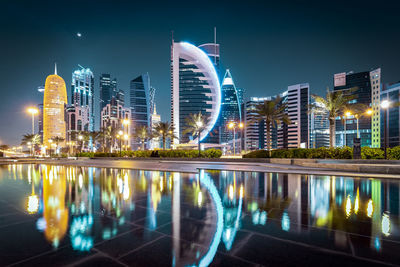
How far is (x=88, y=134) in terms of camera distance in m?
60.5

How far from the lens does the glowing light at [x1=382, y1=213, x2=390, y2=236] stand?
357 cm

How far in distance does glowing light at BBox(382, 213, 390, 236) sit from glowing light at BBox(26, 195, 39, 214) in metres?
7.77

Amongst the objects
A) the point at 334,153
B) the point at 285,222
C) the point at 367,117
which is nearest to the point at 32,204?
the point at 285,222

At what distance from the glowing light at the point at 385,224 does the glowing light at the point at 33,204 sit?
7.77 meters

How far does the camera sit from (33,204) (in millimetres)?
5512

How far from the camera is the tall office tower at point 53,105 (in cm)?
14938

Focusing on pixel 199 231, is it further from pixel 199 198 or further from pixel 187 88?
pixel 187 88

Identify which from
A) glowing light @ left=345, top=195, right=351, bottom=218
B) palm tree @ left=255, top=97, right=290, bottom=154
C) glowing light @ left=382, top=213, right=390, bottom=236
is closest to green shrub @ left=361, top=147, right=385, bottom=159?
palm tree @ left=255, top=97, right=290, bottom=154

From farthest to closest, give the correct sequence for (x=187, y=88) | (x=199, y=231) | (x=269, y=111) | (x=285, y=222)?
(x=187, y=88), (x=269, y=111), (x=285, y=222), (x=199, y=231)

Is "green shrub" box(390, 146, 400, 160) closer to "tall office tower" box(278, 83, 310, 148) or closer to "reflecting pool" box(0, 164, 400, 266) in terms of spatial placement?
"reflecting pool" box(0, 164, 400, 266)

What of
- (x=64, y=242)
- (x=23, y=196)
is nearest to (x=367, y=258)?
(x=64, y=242)

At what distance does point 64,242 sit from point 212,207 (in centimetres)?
334

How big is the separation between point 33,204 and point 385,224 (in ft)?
28.9

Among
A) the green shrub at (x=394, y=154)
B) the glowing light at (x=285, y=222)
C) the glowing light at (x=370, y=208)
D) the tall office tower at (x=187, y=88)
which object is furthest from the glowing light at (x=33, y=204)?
the tall office tower at (x=187, y=88)
